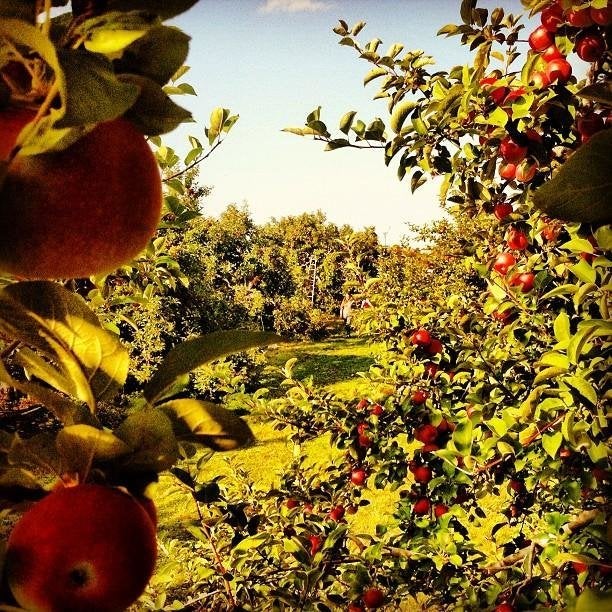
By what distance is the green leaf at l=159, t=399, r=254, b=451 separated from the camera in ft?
2.02

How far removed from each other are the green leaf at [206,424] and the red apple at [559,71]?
175 centimetres

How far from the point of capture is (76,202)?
0.46m

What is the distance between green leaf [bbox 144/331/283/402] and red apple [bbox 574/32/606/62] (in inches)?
64.6

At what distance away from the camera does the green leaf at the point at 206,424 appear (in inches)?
24.3

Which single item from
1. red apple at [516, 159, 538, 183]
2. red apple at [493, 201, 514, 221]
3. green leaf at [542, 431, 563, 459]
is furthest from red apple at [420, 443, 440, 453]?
red apple at [516, 159, 538, 183]

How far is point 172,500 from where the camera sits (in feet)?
30.5

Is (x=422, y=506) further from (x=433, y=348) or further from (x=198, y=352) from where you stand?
(x=198, y=352)

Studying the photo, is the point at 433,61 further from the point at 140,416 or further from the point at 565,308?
the point at 140,416

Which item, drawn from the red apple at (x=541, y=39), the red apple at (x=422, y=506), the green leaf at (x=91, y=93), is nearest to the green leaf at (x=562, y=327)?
the red apple at (x=541, y=39)

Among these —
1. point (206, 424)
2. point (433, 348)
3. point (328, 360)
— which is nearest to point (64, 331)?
point (206, 424)

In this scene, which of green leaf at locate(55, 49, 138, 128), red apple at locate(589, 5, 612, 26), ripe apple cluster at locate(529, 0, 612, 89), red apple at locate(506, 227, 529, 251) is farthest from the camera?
red apple at locate(506, 227, 529, 251)

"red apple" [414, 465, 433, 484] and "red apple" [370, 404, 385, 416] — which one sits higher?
"red apple" [370, 404, 385, 416]

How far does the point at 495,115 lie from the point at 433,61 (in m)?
0.70

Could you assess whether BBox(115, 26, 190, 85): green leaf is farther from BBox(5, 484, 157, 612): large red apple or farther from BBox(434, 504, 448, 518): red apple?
BBox(434, 504, 448, 518): red apple
